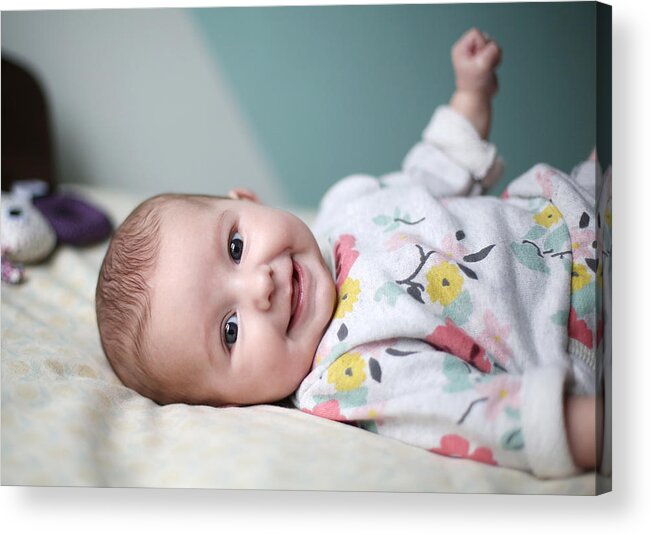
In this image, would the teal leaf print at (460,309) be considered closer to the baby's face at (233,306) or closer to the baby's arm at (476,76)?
the baby's face at (233,306)

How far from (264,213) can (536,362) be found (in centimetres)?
44

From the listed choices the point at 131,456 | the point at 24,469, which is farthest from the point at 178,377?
the point at 24,469

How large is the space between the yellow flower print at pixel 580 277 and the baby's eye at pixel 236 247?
0.47 metres

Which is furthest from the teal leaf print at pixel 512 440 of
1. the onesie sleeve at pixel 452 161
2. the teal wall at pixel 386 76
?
the onesie sleeve at pixel 452 161

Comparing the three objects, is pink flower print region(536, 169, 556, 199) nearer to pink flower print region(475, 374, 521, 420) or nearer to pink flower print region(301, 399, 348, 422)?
pink flower print region(475, 374, 521, 420)

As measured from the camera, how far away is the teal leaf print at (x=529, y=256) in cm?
100

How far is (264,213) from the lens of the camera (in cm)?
106

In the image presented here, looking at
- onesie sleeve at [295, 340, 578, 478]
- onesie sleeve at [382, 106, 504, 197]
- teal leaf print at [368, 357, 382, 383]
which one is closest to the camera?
onesie sleeve at [295, 340, 578, 478]

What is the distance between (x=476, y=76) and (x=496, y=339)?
0.58 metres

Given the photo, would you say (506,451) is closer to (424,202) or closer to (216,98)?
(424,202)

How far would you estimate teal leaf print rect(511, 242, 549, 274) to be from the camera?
100 centimetres

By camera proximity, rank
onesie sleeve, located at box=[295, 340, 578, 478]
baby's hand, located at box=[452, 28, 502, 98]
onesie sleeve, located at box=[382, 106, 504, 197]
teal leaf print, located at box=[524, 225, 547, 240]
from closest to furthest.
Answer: onesie sleeve, located at box=[295, 340, 578, 478] < teal leaf print, located at box=[524, 225, 547, 240] < baby's hand, located at box=[452, 28, 502, 98] < onesie sleeve, located at box=[382, 106, 504, 197]

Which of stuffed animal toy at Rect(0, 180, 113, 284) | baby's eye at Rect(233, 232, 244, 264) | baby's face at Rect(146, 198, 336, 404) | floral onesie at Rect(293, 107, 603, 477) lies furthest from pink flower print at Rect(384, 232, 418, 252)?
stuffed animal toy at Rect(0, 180, 113, 284)

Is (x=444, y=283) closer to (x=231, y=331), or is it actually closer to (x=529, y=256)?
(x=529, y=256)
